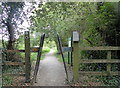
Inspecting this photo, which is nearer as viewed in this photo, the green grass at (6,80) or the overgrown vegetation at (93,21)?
the green grass at (6,80)

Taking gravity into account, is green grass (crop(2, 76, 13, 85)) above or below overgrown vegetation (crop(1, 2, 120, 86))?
below

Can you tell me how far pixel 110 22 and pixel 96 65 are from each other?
1.65m

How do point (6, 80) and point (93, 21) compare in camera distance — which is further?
point (93, 21)

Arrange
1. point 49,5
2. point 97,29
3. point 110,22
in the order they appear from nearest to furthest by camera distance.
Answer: point 110,22
point 97,29
point 49,5

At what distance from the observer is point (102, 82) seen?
3898 mm

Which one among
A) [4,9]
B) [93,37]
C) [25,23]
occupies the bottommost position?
[93,37]

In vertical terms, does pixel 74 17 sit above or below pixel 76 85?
above

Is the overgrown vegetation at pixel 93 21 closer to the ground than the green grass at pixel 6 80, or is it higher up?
higher up

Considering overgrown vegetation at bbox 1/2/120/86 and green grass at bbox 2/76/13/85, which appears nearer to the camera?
green grass at bbox 2/76/13/85

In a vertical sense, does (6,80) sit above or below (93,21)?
below

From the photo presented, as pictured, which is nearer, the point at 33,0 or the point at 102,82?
the point at 102,82

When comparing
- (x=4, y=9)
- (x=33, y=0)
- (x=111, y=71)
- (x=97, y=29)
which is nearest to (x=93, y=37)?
(x=97, y=29)

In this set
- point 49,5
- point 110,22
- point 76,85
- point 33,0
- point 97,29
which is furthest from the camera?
point 49,5

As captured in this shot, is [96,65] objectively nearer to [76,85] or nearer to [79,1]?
[76,85]
